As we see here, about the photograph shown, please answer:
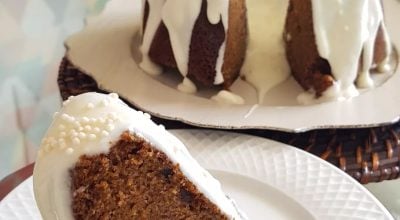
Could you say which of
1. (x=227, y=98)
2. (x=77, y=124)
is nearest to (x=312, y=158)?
(x=227, y=98)

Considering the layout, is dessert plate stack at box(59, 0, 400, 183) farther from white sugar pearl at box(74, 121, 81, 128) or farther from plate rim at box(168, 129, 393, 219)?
white sugar pearl at box(74, 121, 81, 128)

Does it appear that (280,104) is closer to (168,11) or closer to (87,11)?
(168,11)

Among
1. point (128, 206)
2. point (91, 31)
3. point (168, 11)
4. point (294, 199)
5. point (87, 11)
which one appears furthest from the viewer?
point (87, 11)

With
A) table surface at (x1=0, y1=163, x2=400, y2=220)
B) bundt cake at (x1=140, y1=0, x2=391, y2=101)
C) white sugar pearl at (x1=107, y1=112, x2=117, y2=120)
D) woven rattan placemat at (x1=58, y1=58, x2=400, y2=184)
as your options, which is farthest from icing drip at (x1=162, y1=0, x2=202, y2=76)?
white sugar pearl at (x1=107, y1=112, x2=117, y2=120)

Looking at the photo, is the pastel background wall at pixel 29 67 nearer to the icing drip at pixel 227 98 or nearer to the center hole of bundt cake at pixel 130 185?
the icing drip at pixel 227 98

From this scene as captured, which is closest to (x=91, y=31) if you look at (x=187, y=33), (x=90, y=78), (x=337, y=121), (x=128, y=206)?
(x=90, y=78)

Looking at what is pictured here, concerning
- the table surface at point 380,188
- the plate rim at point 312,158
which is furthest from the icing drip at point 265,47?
the table surface at point 380,188
